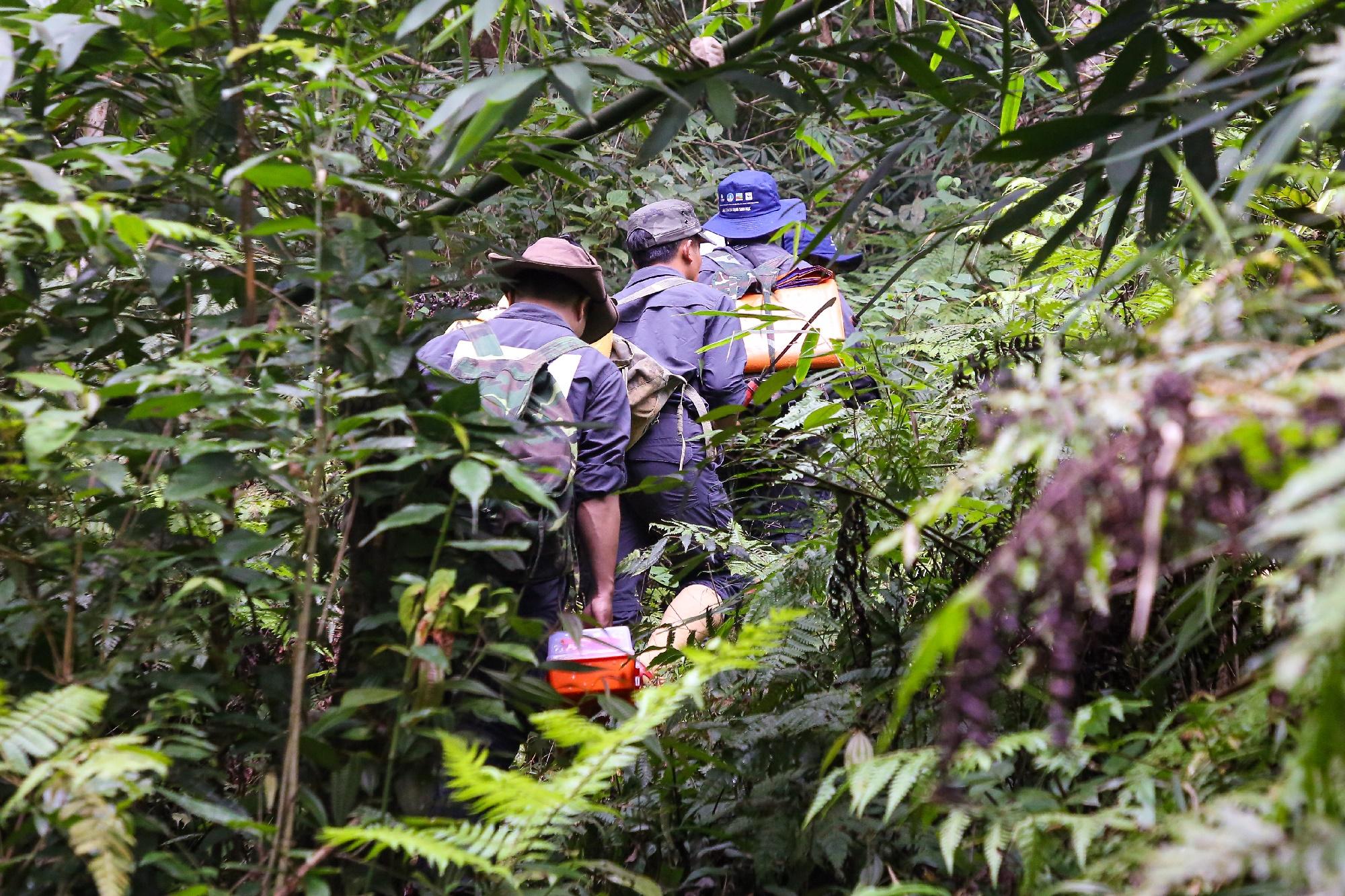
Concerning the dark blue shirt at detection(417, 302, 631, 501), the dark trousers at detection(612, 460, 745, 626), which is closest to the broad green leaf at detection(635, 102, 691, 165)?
the dark blue shirt at detection(417, 302, 631, 501)

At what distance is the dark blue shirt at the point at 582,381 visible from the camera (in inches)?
147

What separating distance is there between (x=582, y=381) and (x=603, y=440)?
10.0 inches

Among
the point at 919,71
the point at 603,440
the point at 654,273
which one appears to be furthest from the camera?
the point at 654,273

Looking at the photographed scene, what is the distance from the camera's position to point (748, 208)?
633cm

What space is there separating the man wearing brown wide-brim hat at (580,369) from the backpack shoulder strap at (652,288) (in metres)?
1.27

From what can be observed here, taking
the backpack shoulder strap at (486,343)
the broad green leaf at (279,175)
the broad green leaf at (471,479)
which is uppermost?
the broad green leaf at (279,175)

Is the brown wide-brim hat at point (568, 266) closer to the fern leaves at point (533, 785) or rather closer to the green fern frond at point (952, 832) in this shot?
the fern leaves at point (533, 785)

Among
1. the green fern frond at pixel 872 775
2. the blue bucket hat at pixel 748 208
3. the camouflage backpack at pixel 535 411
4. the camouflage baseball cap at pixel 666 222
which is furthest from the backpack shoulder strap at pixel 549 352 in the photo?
the blue bucket hat at pixel 748 208

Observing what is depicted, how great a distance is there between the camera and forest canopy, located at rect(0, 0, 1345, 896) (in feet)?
3.93

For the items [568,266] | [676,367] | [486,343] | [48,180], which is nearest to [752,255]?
[676,367]

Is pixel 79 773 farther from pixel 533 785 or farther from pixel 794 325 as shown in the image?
pixel 794 325

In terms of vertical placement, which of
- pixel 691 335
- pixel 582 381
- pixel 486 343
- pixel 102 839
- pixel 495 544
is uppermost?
pixel 495 544

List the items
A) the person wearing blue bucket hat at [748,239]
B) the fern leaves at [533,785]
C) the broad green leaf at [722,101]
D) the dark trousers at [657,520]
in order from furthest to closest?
the person wearing blue bucket hat at [748,239] → the dark trousers at [657,520] → the broad green leaf at [722,101] → the fern leaves at [533,785]

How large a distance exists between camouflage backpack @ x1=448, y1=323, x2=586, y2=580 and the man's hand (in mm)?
421
